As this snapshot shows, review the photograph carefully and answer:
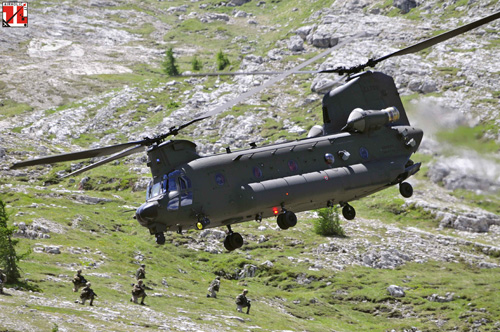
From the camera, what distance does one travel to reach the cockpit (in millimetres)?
24859

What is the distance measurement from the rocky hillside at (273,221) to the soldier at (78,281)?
1.03 m

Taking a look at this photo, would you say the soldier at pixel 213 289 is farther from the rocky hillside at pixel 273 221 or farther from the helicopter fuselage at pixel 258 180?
the helicopter fuselage at pixel 258 180

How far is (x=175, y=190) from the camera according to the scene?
82.4 feet

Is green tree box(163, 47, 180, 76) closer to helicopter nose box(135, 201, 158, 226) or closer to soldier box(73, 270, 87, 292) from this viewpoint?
soldier box(73, 270, 87, 292)

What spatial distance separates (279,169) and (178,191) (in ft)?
16.5

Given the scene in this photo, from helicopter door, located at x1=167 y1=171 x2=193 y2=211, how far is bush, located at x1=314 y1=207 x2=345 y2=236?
4159 centimetres

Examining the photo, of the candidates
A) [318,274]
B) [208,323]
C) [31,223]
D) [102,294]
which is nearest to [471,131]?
[318,274]

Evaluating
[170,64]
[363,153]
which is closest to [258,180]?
[363,153]

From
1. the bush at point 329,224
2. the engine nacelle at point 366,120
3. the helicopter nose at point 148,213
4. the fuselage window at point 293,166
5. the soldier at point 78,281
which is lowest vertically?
the soldier at point 78,281

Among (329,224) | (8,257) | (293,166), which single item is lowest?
(8,257)

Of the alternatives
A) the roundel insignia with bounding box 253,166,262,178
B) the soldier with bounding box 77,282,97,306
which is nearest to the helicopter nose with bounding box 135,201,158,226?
the roundel insignia with bounding box 253,166,262,178

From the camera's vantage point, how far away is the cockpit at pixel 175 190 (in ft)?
81.6

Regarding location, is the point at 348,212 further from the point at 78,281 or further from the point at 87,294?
the point at 78,281

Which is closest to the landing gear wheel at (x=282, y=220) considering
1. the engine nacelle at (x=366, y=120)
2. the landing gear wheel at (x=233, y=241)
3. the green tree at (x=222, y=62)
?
the landing gear wheel at (x=233, y=241)
